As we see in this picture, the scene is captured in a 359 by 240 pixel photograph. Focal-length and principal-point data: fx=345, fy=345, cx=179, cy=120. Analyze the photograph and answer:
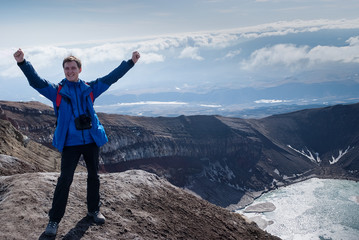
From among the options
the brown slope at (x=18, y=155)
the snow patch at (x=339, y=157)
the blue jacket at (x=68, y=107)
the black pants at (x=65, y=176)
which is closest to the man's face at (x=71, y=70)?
the blue jacket at (x=68, y=107)

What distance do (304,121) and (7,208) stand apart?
130387 millimetres

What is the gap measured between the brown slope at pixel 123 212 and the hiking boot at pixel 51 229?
0.20 m

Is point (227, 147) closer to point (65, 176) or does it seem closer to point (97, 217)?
point (97, 217)

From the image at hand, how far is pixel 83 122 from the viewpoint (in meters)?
7.71

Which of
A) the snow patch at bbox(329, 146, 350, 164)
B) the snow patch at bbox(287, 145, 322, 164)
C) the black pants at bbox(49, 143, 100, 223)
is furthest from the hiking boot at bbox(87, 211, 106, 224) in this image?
the snow patch at bbox(329, 146, 350, 164)

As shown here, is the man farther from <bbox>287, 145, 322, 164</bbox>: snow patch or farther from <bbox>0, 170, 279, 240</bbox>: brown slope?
<bbox>287, 145, 322, 164</bbox>: snow patch

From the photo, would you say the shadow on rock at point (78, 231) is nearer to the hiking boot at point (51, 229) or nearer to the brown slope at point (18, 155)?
the hiking boot at point (51, 229)

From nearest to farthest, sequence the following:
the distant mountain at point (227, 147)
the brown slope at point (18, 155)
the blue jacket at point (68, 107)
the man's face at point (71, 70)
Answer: the blue jacket at point (68, 107), the man's face at point (71, 70), the brown slope at point (18, 155), the distant mountain at point (227, 147)

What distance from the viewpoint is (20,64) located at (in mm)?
7246

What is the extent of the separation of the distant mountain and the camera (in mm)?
57493

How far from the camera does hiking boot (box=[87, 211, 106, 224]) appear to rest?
347 inches

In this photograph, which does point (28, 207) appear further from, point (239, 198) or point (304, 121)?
point (304, 121)

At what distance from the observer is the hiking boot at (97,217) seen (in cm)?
881

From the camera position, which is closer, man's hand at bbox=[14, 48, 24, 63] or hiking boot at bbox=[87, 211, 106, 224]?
man's hand at bbox=[14, 48, 24, 63]
